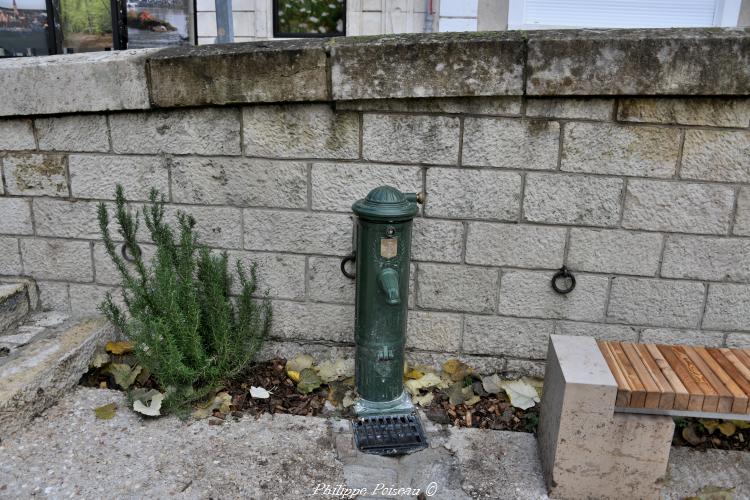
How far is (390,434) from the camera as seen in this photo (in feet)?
9.80

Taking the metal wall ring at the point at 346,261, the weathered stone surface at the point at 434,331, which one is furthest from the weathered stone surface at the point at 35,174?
the weathered stone surface at the point at 434,331

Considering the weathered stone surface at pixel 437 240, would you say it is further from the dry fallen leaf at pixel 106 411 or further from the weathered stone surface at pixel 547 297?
the dry fallen leaf at pixel 106 411

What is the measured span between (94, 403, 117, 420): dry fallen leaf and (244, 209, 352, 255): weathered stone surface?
45.0 inches

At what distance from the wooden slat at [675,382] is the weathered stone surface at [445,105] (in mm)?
1394

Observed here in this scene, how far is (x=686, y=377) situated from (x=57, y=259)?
11.6 feet

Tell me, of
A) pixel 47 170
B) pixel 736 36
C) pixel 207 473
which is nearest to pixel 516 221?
pixel 736 36

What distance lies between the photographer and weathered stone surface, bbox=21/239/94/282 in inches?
144

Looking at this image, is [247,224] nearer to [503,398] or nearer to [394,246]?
[394,246]

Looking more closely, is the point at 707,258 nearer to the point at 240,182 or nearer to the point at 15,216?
the point at 240,182

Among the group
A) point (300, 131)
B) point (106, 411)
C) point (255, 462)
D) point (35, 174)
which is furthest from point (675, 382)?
point (35, 174)

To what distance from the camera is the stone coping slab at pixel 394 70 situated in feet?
9.61

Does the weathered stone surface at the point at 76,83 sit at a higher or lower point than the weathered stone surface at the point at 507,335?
higher

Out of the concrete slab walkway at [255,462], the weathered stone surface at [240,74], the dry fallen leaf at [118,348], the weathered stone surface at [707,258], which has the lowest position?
the concrete slab walkway at [255,462]

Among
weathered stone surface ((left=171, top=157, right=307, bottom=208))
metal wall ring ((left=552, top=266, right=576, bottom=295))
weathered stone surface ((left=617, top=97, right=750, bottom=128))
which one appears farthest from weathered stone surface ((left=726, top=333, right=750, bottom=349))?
A: weathered stone surface ((left=171, top=157, right=307, bottom=208))
